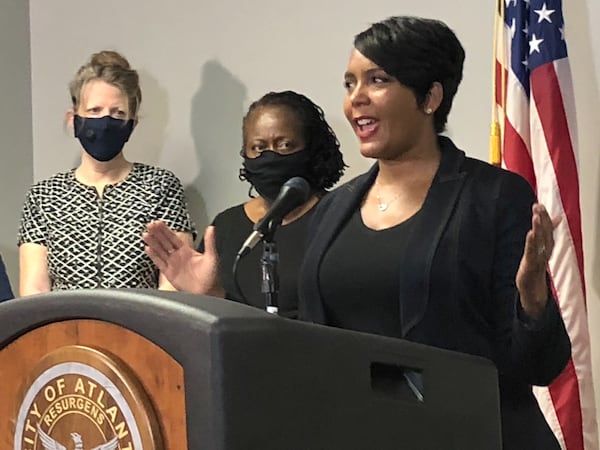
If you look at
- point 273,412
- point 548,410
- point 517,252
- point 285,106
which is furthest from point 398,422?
point 285,106

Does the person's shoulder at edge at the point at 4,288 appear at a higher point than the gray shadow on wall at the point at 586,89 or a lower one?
lower

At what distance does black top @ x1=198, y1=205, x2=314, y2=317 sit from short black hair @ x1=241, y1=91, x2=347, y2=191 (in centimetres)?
15

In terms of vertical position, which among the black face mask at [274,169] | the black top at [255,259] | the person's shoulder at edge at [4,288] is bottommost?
the person's shoulder at edge at [4,288]

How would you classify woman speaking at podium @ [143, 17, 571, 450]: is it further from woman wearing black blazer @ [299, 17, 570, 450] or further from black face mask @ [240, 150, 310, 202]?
black face mask @ [240, 150, 310, 202]

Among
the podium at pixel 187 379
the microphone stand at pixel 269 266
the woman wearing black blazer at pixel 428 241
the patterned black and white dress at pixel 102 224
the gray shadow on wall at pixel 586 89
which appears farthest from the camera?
the patterned black and white dress at pixel 102 224

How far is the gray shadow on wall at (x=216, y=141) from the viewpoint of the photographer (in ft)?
9.68

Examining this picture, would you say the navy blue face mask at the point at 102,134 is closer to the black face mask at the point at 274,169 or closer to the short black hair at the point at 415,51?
the black face mask at the point at 274,169

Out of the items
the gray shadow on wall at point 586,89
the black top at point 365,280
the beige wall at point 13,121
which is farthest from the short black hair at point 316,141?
the beige wall at point 13,121

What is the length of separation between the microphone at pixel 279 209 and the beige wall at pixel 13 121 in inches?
87.7

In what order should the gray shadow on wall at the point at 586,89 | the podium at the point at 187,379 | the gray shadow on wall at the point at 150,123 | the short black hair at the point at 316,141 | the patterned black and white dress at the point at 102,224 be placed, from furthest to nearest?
the gray shadow on wall at the point at 150,123 < the patterned black and white dress at the point at 102,224 < the short black hair at the point at 316,141 < the gray shadow on wall at the point at 586,89 < the podium at the point at 187,379

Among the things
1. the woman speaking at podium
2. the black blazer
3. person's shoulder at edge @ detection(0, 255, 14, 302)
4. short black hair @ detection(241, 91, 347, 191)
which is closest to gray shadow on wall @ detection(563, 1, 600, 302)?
short black hair @ detection(241, 91, 347, 191)

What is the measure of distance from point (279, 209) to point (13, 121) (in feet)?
7.73

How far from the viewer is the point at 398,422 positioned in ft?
3.06

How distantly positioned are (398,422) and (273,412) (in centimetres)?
19
